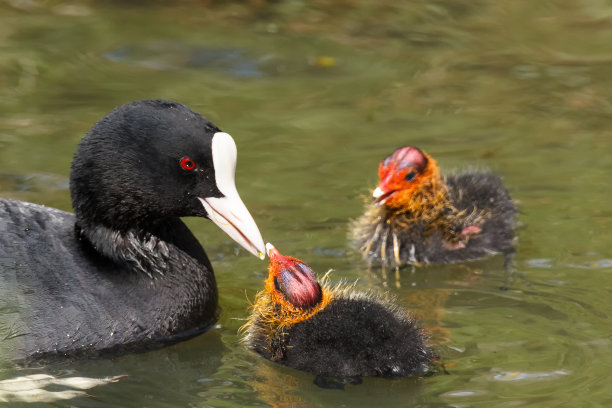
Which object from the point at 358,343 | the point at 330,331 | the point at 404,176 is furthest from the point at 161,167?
the point at 404,176

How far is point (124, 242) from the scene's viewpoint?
5562 millimetres

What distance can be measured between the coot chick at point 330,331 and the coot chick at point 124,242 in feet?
0.81

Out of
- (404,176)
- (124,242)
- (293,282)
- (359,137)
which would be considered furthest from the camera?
(359,137)

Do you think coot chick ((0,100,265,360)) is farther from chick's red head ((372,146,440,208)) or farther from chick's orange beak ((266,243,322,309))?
chick's red head ((372,146,440,208))

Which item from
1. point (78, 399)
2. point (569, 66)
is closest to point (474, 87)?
point (569, 66)

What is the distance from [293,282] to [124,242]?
0.95 m

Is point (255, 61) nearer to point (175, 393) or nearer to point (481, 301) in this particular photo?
point (481, 301)

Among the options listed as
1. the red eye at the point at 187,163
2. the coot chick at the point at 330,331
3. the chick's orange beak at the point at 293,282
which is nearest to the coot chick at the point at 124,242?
the red eye at the point at 187,163

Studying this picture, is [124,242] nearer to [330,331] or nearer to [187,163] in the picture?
[187,163]

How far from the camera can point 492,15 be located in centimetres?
1091

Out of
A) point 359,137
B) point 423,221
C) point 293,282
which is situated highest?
point 359,137

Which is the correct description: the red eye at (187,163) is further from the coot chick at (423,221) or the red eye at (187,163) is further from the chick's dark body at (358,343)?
the coot chick at (423,221)

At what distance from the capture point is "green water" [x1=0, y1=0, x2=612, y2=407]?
511 cm

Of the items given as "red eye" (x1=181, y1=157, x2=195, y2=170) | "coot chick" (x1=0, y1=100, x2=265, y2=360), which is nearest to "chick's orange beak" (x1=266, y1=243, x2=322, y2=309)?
"coot chick" (x1=0, y1=100, x2=265, y2=360)
